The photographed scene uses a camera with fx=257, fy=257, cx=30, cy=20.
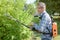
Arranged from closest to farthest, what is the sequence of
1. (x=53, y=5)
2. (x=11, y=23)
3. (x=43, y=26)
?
(x=43, y=26), (x=11, y=23), (x=53, y=5)

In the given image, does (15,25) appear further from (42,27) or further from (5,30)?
(42,27)

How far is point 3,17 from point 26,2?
1.22 m

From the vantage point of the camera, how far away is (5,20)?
679cm

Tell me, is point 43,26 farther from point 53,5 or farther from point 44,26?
point 53,5

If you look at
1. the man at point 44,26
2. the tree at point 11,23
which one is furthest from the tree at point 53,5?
the man at point 44,26

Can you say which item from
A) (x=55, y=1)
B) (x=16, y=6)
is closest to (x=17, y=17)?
(x=16, y=6)

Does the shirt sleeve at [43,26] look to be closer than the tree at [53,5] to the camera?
Yes

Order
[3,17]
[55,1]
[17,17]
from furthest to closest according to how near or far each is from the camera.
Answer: [55,1] < [17,17] < [3,17]

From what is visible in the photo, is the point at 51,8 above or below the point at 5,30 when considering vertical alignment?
below

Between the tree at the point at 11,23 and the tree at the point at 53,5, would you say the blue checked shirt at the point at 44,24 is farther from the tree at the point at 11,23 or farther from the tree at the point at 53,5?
the tree at the point at 53,5

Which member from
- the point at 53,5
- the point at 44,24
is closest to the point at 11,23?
the point at 44,24

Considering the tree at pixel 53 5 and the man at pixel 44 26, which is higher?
the man at pixel 44 26

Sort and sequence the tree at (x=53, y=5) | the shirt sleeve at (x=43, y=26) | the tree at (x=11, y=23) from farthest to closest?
the tree at (x=53, y=5) → the tree at (x=11, y=23) → the shirt sleeve at (x=43, y=26)

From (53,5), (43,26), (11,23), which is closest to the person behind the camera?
(43,26)
